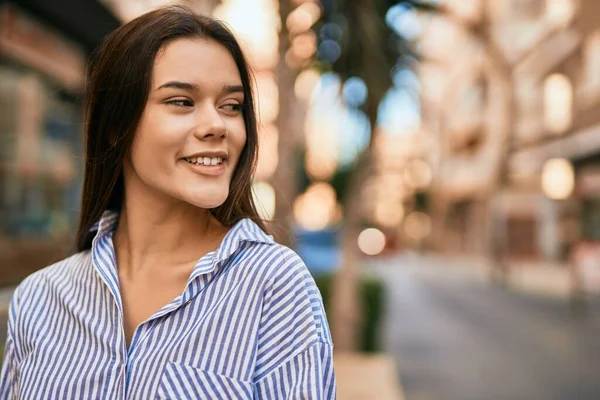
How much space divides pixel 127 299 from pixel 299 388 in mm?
Result: 408

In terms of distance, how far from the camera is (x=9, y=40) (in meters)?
8.24

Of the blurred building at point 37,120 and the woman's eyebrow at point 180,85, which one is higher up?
the blurred building at point 37,120

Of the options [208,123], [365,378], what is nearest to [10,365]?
[208,123]

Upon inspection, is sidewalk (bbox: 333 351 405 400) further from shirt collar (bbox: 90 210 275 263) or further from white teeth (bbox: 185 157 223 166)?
white teeth (bbox: 185 157 223 166)

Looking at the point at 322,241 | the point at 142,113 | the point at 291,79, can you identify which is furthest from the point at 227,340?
the point at 322,241

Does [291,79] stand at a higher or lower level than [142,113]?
higher

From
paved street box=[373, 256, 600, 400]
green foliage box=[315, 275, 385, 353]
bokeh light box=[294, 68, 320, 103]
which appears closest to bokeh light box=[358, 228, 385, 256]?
paved street box=[373, 256, 600, 400]

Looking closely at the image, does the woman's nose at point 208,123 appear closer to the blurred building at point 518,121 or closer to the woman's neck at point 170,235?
the woman's neck at point 170,235

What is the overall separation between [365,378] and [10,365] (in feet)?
20.3

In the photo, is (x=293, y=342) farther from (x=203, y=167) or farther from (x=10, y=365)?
(x=10, y=365)

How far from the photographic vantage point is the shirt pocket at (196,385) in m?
1.27

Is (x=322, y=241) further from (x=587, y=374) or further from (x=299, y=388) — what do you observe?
(x=299, y=388)

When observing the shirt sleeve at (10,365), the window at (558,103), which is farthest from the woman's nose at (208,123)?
the window at (558,103)

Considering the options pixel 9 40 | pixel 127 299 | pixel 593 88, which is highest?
pixel 593 88
